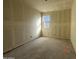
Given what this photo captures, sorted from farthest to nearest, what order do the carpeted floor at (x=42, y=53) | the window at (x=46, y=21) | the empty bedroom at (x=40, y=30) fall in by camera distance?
the window at (x=46, y=21)
the empty bedroom at (x=40, y=30)
the carpeted floor at (x=42, y=53)

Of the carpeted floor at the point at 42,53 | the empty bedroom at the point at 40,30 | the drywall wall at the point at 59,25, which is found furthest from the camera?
the drywall wall at the point at 59,25

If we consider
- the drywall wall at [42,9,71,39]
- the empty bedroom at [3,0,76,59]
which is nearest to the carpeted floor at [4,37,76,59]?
the empty bedroom at [3,0,76,59]

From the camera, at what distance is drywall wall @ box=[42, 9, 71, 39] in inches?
254

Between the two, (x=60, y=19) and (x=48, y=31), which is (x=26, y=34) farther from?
(x=60, y=19)

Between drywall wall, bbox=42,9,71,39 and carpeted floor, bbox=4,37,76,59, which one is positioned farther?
drywall wall, bbox=42,9,71,39

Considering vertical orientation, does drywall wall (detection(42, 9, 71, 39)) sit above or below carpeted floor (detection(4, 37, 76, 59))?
above

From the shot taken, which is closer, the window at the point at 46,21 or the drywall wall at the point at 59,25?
the drywall wall at the point at 59,25

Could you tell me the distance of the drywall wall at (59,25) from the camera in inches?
254

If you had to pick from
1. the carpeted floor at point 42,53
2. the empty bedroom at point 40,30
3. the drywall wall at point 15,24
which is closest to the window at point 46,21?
the empty bedroom at point 40,30

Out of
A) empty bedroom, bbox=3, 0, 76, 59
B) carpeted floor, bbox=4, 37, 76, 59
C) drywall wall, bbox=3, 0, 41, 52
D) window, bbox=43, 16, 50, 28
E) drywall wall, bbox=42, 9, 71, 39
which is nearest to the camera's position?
carpeted floor, bbox=4, 37, 76, 59

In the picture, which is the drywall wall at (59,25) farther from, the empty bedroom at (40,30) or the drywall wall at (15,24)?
the drywall wall at (15,24)

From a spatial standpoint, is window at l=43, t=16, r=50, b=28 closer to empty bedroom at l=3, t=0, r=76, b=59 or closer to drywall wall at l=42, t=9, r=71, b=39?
empty bedroom at l=3, t=0, r=76, b=59

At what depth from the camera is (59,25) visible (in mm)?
6883

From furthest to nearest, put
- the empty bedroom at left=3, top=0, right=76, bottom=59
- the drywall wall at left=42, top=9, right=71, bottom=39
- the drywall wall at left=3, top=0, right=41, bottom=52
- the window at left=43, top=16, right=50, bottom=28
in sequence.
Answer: the window at left=43, top=16, right=50, bottom=28
the drywall wall at left=42, top=9, right=71, bottom=39
the drywall wall at left=3, top=0, right=41, bottom=52
the empty bedroom at left=3, top=0, right=76, bottom=59
